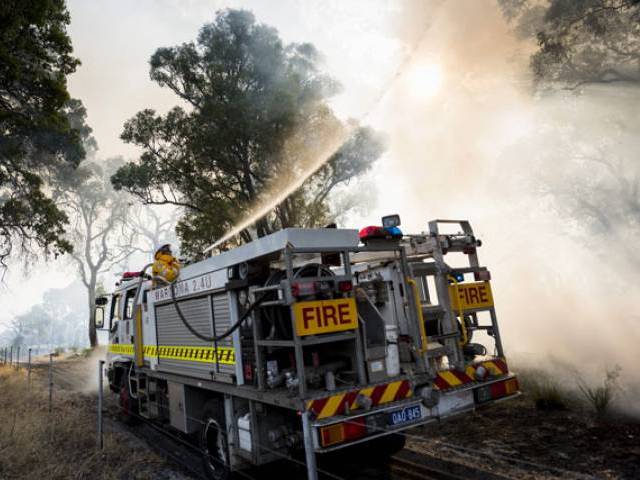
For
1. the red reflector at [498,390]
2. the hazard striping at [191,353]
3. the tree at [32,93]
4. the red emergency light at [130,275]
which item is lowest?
the red reflector at [498,390]

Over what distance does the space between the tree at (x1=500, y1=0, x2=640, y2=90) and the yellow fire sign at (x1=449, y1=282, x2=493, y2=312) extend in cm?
1257

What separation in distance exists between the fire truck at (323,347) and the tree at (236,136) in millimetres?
10718

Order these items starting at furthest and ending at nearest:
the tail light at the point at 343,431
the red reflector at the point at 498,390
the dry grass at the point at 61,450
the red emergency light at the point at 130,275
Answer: the red emergency light at the point at 130,275 → the dry grass at the point at 61,450 → the red reflector at the point at 498,390 → the tail light at the point at 343,431

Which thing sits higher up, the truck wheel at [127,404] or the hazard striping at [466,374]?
the hazard striping at [466,374]

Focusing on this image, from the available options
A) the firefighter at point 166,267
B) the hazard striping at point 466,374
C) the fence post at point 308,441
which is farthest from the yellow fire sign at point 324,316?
the firefighter at point 166,267

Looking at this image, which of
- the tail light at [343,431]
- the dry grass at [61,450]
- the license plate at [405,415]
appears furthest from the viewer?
the dry grass at [61,450]

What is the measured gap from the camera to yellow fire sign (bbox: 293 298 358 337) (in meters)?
3.81

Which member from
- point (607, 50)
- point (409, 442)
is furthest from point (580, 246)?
point (409, 442)

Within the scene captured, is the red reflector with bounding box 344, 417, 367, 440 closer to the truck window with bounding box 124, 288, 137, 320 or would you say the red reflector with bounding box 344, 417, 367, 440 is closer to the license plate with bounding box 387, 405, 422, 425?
the license plate with bounding box 387, 405, 422, 425

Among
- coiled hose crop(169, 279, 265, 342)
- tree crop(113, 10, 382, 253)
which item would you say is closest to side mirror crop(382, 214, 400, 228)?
coiled hose crop(169, 279, 265, 342)

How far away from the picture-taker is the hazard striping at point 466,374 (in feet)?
15.1

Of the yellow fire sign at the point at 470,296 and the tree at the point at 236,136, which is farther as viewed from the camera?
the tree at the point at 236,136

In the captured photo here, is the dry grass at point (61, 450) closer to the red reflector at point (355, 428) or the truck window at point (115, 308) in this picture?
the truck window at point (115, 308)

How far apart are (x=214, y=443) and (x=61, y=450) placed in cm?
315
